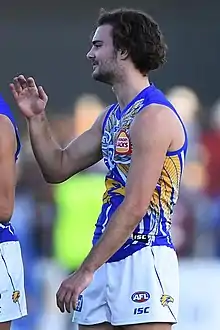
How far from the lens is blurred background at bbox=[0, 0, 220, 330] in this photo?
7.48 meters

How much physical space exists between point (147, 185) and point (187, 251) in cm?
505

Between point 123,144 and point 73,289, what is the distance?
0.63m

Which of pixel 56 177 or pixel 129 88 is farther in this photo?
pixel 56 177

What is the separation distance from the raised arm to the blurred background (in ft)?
8.54

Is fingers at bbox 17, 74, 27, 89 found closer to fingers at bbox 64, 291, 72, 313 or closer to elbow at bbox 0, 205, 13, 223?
elbow at bbox 0, 205, 13, 223

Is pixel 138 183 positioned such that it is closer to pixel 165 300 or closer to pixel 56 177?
pixel 165 300

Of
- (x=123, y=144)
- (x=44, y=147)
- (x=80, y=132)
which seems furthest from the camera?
(x=80, y=132)

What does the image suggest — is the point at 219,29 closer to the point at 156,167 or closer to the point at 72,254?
the point at 72,254

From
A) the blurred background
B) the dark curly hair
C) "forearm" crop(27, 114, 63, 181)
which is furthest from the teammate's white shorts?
the blurred background

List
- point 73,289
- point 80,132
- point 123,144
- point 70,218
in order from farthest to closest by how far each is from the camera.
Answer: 1. point 80,132
2. point 70,218
3. point 123,144
4. point 73,289

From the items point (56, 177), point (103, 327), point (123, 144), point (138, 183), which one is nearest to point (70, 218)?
point (56, 177)

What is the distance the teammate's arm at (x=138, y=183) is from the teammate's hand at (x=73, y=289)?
0.03 metres

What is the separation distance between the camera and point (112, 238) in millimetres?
3854

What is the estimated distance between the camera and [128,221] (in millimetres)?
3867
